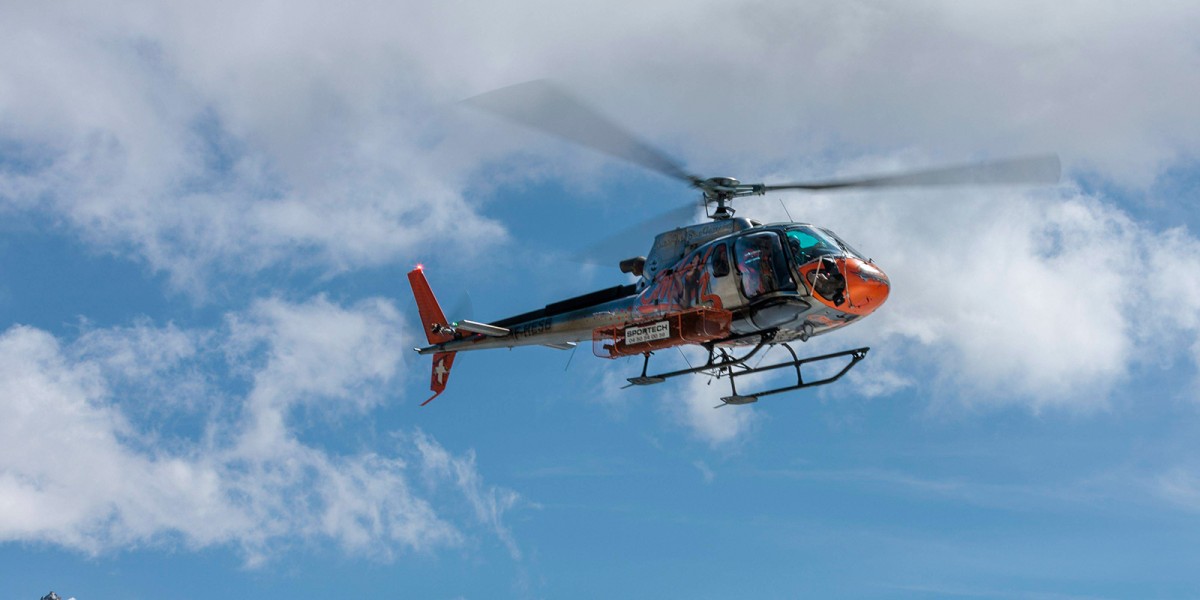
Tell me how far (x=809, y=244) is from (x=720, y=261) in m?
2.40

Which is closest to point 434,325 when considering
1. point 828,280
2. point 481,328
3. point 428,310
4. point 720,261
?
point 428,310

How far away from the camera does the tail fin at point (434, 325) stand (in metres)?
39.1

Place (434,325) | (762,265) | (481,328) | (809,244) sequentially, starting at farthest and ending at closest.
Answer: (434,325) → (481,328) → (762,265) → (809,244)

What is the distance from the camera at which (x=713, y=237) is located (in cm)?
3164

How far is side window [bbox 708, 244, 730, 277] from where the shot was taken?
30.0 metres

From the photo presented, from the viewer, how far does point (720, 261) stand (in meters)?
30.2

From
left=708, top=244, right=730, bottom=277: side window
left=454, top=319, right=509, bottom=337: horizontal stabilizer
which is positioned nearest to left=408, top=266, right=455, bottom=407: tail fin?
left=454, top=319, right=509, bottom=337: horizontal stabilizer

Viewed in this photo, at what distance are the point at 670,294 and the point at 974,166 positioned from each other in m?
8.46

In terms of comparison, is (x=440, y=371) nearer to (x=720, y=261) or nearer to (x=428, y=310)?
(x=428, y=310)

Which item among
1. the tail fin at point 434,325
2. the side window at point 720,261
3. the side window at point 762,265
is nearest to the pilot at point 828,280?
the side window at point 762,265

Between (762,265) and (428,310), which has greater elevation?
(428,310)

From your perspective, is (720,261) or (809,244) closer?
(809,244)

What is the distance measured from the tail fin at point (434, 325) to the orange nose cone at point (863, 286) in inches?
587

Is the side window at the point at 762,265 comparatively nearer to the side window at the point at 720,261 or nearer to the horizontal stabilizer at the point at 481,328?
the side window at the point at 720,261
